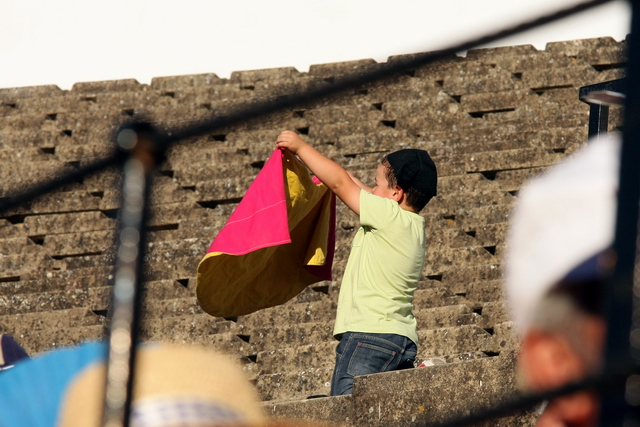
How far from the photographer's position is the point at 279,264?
4.20 m

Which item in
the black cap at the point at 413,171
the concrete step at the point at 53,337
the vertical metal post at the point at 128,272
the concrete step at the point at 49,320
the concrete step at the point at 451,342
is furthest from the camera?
the concrete step at the point at 49,320

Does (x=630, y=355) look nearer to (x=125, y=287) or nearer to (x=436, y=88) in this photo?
(x=125, y=287)

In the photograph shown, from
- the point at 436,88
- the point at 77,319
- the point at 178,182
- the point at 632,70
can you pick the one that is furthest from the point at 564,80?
the point at 632,70

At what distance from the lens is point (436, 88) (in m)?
8.00

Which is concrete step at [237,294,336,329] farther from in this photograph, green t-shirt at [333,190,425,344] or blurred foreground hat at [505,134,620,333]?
blurred foreground hat at [505,134,620,333]

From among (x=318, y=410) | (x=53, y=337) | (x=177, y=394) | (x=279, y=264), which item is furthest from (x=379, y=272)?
(x=53, y=337)

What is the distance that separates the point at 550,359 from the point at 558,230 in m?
0.18

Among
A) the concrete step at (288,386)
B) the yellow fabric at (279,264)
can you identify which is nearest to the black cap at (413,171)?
the yellow fabric at (279,264)

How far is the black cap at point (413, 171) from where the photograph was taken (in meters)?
3.68

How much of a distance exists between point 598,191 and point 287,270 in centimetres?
311

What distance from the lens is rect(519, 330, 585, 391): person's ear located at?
1.19 m

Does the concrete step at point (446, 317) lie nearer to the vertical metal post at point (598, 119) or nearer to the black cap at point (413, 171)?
the vertical metal post at point (598, 119)

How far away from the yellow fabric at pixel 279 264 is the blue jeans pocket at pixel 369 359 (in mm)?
689

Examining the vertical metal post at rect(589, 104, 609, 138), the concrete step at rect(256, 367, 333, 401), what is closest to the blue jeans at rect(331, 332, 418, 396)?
the concrete step at rect(256, 367, 333, 401)
